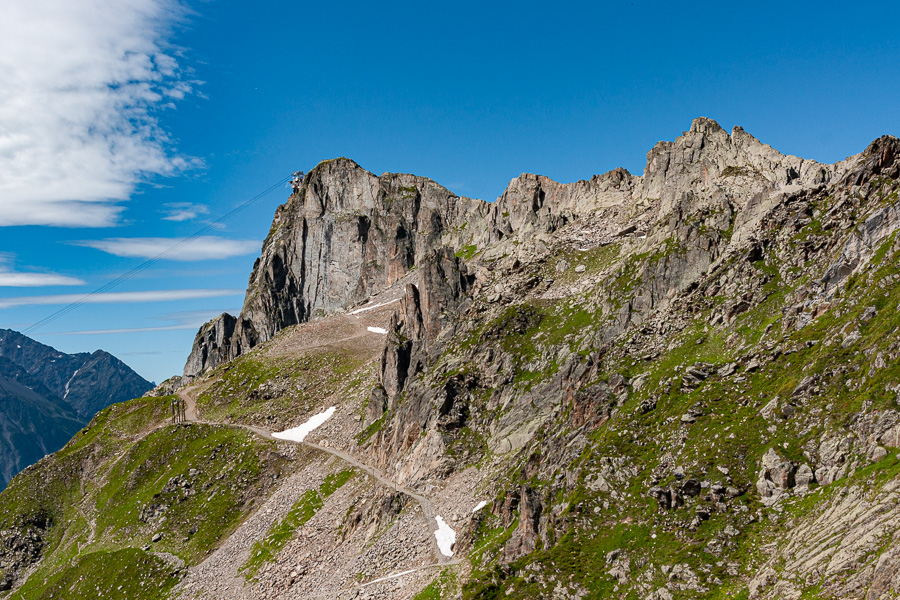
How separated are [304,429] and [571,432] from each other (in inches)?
2761

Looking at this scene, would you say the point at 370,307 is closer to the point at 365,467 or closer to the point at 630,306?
the point at 365,467

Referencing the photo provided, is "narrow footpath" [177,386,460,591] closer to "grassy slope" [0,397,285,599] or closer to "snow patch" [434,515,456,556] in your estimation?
"snow patch" [434,515,456,556]

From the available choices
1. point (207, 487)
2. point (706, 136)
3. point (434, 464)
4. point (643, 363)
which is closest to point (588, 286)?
point (643, 363)

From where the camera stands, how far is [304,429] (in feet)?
376

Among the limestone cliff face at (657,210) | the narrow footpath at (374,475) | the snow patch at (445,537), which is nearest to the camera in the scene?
the narrow footpath at (374,475)

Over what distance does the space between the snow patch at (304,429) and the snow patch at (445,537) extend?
175ft

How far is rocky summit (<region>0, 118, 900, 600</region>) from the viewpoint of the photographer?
37.3m

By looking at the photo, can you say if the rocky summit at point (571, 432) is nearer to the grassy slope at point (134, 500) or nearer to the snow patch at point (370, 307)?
the grassy slope at point (134, 500)

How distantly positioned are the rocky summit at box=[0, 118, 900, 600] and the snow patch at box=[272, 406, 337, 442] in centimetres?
49

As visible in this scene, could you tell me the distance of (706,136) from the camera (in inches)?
4545

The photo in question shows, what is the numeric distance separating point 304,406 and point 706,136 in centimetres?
9859

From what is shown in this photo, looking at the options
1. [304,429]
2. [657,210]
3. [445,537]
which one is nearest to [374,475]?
[445,537]

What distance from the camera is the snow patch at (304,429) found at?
112562 millimetres

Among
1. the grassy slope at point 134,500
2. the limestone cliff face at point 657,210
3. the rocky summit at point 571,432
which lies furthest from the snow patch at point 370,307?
the grassy slope at point 134,500
